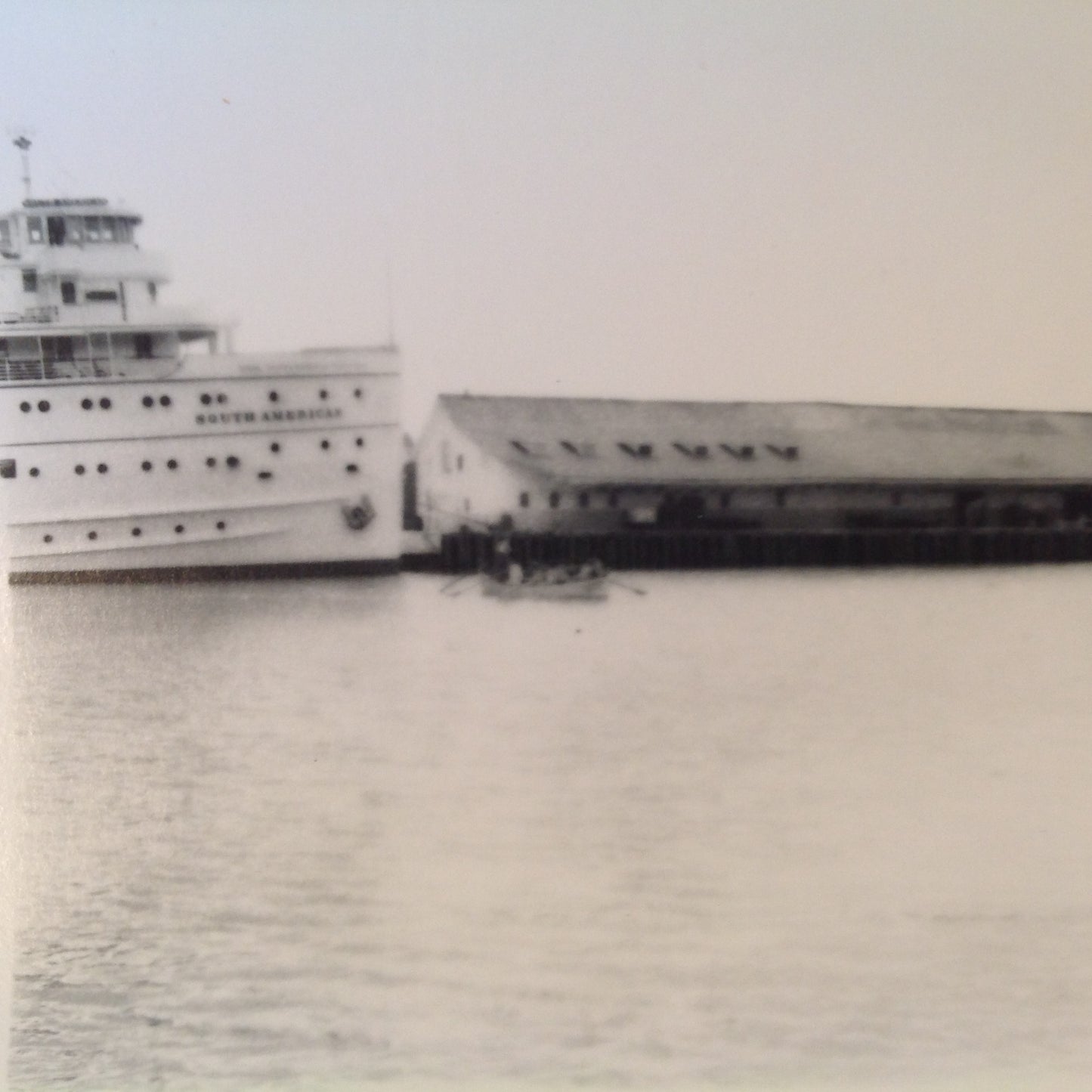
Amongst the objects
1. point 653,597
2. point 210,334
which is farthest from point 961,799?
point 210,334

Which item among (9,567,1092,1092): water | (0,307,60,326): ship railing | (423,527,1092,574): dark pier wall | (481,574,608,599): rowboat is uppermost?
(0,307,60,326): ship railing

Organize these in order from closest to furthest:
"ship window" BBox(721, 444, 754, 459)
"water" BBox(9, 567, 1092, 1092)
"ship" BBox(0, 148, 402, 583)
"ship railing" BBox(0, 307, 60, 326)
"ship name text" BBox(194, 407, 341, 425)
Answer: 1. "water" BBox(9, 567, 1092, 1092)
2. "ship" BBox(0, 148, 402, 583)
3. "ship window" BBox(721, 444, 754, 459)
4. "ship railing" BBox(0, 307, 60, 326)
5. "ship name text" BBox(194, 407, 341, 425)

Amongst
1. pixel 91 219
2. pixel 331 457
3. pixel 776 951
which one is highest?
pixel 91 219

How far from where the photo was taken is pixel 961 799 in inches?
103

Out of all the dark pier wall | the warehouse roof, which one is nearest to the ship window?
the warehouse roof

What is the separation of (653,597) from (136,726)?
122 cm

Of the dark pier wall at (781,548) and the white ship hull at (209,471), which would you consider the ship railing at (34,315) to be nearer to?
the white ship hull at (209,471)

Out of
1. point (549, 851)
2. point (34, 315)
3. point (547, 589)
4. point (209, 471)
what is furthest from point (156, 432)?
point (549, 851)

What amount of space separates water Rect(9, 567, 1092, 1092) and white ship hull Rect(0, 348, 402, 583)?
0.52ft

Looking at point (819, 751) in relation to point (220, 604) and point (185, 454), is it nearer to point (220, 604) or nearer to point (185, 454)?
point (220, 604)

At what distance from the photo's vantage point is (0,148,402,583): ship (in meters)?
2.66

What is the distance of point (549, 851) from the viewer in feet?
8.30

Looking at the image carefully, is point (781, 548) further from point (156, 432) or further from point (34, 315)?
point (34, 315)

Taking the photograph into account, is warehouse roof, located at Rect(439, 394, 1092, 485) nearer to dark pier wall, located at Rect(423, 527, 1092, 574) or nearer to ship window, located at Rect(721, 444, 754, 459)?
ship window, located at Rect(721, 444, 754, 459)
